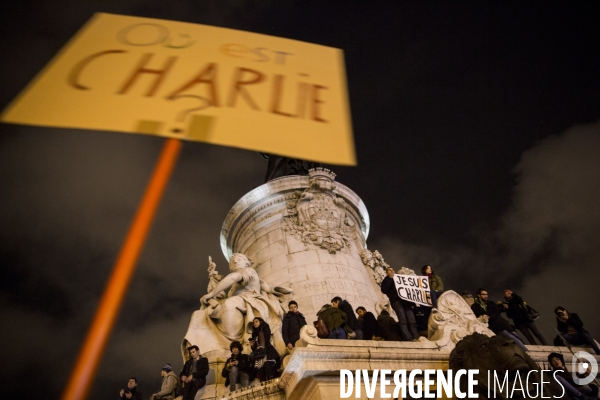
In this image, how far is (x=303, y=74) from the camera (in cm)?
260

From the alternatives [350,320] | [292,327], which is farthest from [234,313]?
[350,320]

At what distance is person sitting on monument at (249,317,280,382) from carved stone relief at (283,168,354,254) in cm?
507

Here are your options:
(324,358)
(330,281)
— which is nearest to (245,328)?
(330,281)

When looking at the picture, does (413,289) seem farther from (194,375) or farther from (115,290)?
(115,290)

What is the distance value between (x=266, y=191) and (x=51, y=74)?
13.8 m

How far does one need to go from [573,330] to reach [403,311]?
3.75 metres

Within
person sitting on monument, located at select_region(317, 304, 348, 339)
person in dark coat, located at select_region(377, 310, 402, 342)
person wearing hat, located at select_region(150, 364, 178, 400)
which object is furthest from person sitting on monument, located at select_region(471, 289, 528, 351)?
person wearing hat, located at select_region(150, 364, 178, 400)

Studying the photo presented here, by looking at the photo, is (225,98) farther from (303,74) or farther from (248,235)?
(248,235)

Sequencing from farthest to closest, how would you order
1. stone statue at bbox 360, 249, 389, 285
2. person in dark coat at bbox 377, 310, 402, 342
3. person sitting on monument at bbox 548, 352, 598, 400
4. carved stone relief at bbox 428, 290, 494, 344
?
1. stone statue at bbox 360, 249, 389, 285
2. person in dark coat at bbox 377, 310, 402, 342
3. carved stone relief at bbox 428, 290, 494, 344
4. person sitting on monument at bbox 548, 352, 598, 400

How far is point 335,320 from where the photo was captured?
9.34 meters

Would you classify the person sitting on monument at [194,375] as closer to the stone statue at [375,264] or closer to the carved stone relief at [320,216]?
the carved stone relief at [320,216]

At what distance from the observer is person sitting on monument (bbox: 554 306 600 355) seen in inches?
378

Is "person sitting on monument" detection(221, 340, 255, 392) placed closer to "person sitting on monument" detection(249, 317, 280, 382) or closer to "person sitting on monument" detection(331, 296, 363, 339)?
"person sitting on monument" detection(249, 317, 280, 382)

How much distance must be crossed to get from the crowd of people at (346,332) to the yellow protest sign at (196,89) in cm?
725
